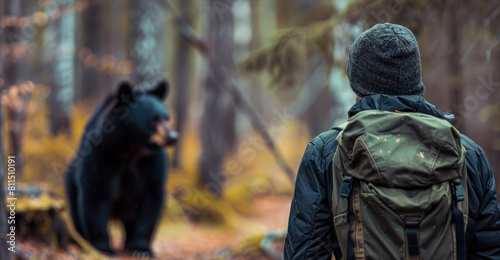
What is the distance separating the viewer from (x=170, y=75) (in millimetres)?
22391

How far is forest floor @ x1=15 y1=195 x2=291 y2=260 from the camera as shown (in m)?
5.21

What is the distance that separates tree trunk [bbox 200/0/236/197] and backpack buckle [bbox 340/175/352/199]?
806 centimetres

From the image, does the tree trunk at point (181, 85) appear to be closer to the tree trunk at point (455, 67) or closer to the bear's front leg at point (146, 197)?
the bear's front leg at point (146, 197)

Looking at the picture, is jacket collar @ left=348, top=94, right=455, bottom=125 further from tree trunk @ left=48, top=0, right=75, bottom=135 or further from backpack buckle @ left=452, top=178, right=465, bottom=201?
tree trunk @ left=48, top=0, right=75, bottom=135

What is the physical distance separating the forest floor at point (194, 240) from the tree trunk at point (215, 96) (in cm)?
111

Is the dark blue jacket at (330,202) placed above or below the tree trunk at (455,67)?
below

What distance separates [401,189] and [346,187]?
0.16 m

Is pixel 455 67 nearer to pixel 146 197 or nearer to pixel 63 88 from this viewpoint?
pixel 146 197

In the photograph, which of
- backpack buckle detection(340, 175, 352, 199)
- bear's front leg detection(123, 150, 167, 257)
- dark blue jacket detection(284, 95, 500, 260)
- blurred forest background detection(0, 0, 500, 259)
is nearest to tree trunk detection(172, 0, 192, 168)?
blurred forest background detection(0, 0, 500, 259)

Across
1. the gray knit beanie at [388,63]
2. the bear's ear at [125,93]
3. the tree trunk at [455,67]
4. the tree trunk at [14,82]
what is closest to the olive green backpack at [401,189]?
the gray knit beanie at [388,63]

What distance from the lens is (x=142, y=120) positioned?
5.87 metres

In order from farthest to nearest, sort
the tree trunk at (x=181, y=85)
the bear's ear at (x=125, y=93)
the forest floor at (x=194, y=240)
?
the tree trunk at (x=181, y=85), the bear's ear at (x=125, y=93), the forest floor at (x=194, y=240)

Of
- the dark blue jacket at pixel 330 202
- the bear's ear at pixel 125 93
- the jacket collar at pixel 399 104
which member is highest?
the jacket collar at pixel 399 104

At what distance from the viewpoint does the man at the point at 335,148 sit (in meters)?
1.61
